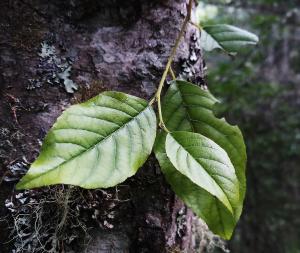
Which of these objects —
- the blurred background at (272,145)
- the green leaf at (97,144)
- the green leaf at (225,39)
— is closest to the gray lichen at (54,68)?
the green leaf at (97,144)

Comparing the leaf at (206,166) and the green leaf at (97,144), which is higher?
the green leaf at (97,144)

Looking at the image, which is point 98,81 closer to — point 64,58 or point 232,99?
point 64,58

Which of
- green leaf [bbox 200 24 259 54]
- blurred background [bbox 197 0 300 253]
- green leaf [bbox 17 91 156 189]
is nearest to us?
green leaf [bbox 17 91 156 189]

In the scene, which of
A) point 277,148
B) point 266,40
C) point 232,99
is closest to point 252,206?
point 277,148

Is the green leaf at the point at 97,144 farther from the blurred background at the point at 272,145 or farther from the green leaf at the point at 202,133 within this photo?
the blurred background at the point at 272,145

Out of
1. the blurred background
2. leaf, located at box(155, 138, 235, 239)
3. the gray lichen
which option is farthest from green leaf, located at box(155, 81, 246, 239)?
the blurred background

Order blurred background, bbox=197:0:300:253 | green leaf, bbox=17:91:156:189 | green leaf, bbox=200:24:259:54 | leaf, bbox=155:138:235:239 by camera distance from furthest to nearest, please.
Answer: blurred background, bbox=197:0:300:253, green leaf, bbox=200:24:259:54, leaf, bbox=155:138:235:239, green leaf, bbox=17:91:156:189

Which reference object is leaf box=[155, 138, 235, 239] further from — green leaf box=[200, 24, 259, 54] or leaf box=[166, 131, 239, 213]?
green leaf box=[200, 24, 259, 54]
